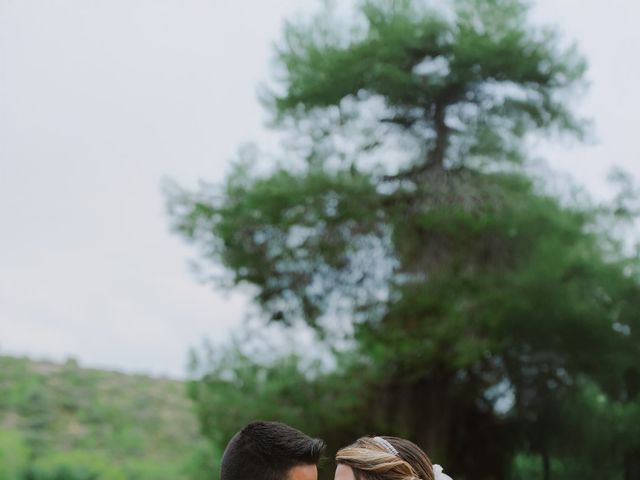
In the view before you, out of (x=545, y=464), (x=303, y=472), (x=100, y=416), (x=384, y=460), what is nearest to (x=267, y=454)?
(x=303, y=472)

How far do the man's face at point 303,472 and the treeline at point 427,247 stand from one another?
8644 mm

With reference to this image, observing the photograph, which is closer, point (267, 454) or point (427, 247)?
point (267, 454)

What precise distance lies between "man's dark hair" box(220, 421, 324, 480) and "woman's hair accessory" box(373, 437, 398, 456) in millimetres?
161

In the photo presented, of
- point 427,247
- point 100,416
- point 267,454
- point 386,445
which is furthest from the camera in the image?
point 100,416

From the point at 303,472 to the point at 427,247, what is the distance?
9.59m

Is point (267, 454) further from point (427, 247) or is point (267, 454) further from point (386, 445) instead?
point (427, 247)

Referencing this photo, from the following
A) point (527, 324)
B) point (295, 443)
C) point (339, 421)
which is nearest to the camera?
point (295, 443)

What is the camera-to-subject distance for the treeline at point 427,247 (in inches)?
436

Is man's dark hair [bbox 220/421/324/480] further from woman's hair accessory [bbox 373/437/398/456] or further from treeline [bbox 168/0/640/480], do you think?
treeline [bbox 168/0/640/480]

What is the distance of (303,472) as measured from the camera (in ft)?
6.97

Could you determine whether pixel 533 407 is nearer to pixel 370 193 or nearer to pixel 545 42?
pixel 370 193

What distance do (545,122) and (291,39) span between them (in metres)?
3.56

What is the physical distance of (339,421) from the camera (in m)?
10.9

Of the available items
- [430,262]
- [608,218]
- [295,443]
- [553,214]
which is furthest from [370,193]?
[295,443]
